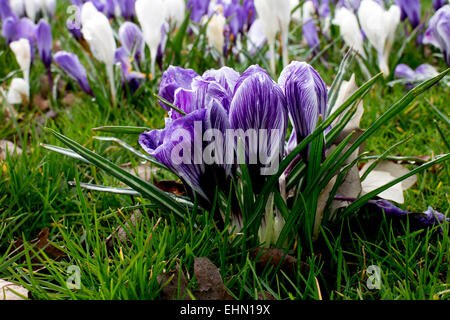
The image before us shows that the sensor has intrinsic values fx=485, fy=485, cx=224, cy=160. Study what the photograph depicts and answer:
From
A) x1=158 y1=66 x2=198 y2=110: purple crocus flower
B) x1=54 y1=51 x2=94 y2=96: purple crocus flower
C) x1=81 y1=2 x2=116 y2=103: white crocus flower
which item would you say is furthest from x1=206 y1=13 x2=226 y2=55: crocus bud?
x1=158 y1=66 x2=198 y2=110: purple crocus flower

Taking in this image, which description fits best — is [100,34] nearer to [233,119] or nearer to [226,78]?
[226,78]

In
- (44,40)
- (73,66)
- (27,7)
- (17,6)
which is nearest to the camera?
(73,66)

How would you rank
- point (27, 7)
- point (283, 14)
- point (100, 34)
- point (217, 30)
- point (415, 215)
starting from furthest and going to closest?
point (27, 7) → point (217, 30) → point (100, 34) → point (283, 14) → point (415, 215)

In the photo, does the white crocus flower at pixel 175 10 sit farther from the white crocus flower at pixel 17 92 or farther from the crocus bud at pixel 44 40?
the white crocus flower at pixel 17 92

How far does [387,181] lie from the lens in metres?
1.57

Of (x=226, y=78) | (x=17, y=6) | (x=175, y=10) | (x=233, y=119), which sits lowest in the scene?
(x=233, y=119)

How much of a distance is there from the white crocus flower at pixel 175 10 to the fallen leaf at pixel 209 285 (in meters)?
2.08

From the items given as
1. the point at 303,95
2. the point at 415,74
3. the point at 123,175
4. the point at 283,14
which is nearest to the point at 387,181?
the point at 303,95

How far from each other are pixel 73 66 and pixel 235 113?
5.59ft

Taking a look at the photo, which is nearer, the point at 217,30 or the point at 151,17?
the point at 151,17

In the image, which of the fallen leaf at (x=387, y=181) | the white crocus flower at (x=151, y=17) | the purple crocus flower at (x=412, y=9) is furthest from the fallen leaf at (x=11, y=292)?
the purple crocus flower at (x=412, y=9)

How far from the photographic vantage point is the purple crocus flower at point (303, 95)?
3.85 feet

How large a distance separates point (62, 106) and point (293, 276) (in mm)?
2165
